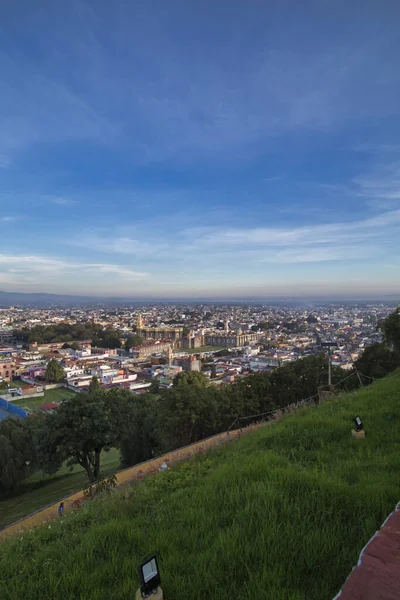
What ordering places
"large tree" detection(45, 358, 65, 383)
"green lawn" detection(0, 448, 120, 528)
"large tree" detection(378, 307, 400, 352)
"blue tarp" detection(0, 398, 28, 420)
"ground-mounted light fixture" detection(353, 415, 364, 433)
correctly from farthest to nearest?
"large tree" detection(45, 358, 65, 383), "blue tarp" detection(0, 398, 28, 420), "large tree" detection(378, 307, 400, 352), "green lawn" detection(0, 448, 120, 528), "ground-mounted light fixture" detection(353, 415, 364, 433)

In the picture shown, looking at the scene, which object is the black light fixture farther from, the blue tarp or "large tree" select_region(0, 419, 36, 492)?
the blue tarp

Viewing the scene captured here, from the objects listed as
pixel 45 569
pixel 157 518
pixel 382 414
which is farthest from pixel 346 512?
pixel 382 414

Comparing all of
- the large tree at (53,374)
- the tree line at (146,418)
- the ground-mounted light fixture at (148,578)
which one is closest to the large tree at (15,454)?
the tree line at (146,418)

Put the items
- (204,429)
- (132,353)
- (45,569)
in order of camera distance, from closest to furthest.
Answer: (45,569) → (204,429) → (132,353)

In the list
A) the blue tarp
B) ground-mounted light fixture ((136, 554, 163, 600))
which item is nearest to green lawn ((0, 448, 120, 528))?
ground-mounted light fixture ((136, 554, 163, 600))

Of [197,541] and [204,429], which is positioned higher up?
[197,541]

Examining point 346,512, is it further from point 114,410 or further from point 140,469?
point 114,410
